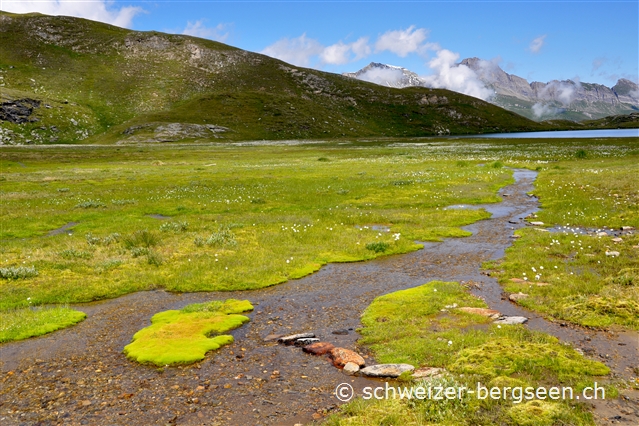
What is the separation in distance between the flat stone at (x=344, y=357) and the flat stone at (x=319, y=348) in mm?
217

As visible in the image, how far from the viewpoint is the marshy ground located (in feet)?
29.5

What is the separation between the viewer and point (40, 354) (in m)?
11.5

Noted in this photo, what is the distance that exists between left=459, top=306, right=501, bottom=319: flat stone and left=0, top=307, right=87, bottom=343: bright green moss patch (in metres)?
12.8

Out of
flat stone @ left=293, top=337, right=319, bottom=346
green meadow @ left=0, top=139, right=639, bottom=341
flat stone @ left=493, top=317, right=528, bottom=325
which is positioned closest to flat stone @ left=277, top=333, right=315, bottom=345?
flat stone @ left=293, top=337, right=319, bottom=346

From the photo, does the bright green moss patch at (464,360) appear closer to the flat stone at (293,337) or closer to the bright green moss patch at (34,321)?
the flat stone at (293,337)

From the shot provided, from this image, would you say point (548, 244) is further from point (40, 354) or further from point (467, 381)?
point (40, 354)

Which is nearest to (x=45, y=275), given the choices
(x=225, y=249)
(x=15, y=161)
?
(x=225, y=249)

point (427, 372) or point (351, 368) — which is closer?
point (427, 372)

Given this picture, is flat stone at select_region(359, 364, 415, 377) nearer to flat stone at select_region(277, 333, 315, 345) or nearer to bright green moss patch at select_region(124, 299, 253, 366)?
flat stone at select_region(277, 333, 315, 345)

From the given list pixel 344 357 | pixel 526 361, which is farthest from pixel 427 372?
pixel 526 361

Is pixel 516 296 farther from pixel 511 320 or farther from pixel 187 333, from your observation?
pixel 187 333

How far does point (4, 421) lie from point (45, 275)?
37.6 feet

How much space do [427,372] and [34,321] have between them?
491 inches

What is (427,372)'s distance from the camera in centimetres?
932
